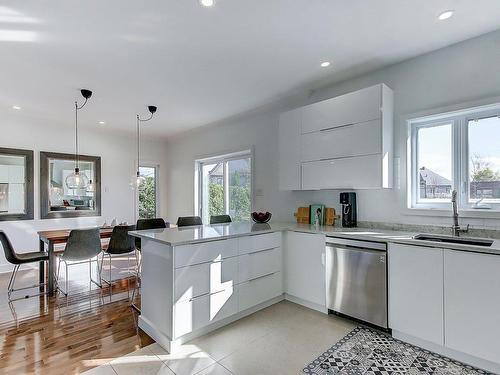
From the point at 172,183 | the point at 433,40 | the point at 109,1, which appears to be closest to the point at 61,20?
the point at 109,1

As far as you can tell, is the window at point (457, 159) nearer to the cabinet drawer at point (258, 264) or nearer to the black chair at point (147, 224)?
the cabinet drawer at point (258, 264)

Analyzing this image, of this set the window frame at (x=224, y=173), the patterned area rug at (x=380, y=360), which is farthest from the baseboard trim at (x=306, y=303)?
the window frame at (x=224, y=173)

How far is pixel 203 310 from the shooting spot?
94.3 inches

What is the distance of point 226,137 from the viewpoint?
508 cm

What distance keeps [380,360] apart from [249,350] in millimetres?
1020

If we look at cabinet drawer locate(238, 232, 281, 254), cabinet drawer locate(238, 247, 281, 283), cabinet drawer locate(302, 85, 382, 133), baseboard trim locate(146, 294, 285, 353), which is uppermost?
cabinet drawer locate(302, 85, 382, 133)

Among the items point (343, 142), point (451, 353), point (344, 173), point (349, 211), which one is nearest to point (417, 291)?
point (451, 353)

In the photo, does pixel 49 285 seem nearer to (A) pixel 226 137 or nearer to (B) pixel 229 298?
(B) pixel 229 298

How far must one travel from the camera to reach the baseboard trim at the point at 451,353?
1932mm

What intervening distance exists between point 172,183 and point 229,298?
434 cm

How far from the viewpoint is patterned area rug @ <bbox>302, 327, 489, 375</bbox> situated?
6.40 feet

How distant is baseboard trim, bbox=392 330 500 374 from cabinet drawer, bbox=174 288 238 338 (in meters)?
1.50

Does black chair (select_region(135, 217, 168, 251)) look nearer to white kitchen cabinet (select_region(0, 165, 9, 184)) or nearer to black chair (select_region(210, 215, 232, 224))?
black chair (select_region(210, 215, 232, 224))

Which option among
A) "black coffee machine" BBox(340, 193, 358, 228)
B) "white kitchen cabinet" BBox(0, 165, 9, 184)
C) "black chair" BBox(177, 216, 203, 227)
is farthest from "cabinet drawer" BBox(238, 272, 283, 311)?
"white kitchen cabinet" BBox(0, 165, 9, 184)
